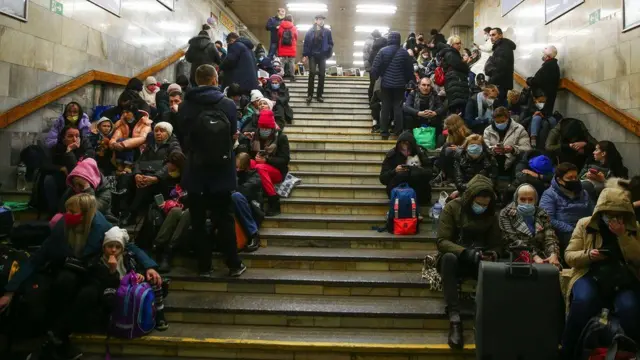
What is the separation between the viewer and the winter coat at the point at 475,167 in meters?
5.34

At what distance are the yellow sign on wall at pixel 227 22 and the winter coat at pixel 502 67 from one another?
383 inches

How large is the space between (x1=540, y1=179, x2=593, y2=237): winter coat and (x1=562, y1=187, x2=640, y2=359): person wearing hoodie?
870 millimetres

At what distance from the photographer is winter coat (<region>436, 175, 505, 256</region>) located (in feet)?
12.9

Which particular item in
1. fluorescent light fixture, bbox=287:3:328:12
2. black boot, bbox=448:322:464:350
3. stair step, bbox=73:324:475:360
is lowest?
stair step, bbox=73:324:475:360

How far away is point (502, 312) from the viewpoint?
3.05 meters

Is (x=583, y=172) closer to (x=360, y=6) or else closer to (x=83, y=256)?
(x=83, y=256)

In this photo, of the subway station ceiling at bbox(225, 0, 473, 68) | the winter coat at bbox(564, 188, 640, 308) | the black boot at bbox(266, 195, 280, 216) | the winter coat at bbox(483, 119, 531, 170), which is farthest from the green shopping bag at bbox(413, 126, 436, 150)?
the subway station ceiling at bbox(225, 0, 473, 68)

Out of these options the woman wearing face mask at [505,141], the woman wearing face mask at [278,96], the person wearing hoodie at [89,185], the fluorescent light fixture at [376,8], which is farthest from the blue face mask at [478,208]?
the fluorescent light fixture at [376,8]

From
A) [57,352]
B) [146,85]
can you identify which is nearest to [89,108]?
[146,85]

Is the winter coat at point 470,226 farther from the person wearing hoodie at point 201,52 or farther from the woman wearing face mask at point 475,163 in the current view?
the person wearing hoodie at point 201,52

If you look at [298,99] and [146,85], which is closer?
[146,85]

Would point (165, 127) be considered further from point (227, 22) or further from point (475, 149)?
point (227, 22)

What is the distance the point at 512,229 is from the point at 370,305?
1.45 meters

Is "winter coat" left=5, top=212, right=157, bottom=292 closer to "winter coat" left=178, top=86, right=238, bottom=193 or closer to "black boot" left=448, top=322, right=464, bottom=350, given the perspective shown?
"winter coat" left=178, top=86, right=238, bottom=193
